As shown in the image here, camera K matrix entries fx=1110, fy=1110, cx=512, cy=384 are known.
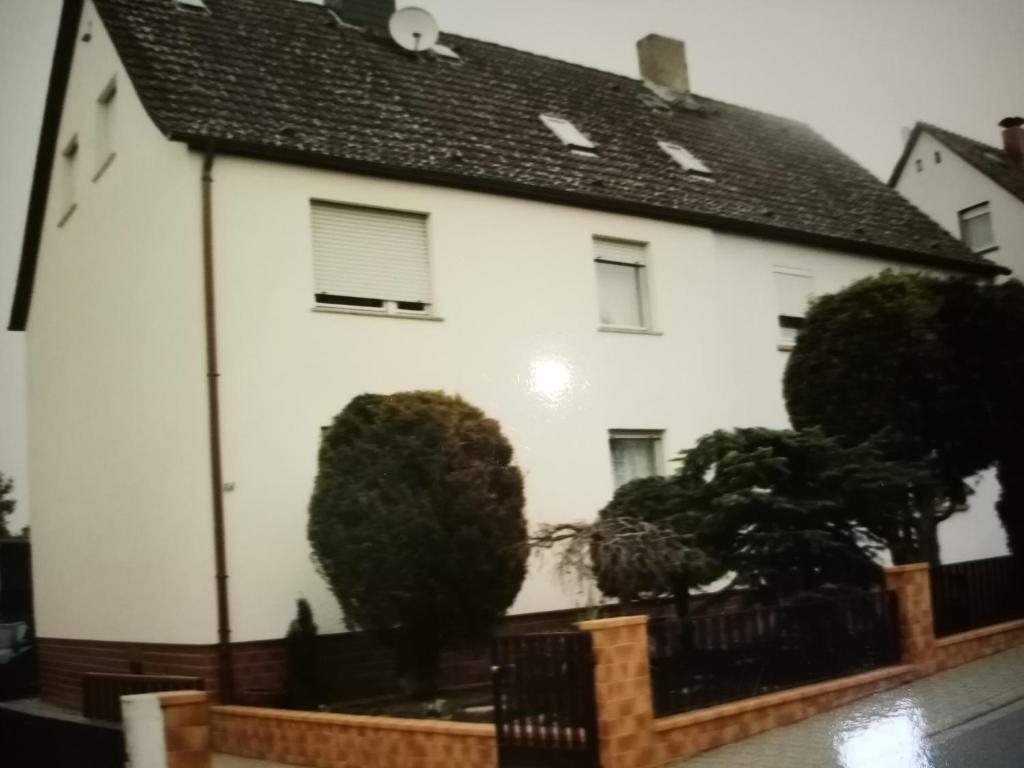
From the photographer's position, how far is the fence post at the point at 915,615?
9969 millimetres

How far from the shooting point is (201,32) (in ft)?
42.2

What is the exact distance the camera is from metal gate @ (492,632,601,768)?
7.10 m

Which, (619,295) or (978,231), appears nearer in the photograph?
(619,295)

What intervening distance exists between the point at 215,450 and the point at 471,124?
5.63 m

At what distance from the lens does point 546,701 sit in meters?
7.29

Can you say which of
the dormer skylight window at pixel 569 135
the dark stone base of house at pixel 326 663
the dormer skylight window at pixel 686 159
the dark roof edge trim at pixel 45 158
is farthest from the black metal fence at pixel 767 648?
the dark roof edge trim at pixel 45 158

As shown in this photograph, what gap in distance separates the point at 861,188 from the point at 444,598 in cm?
1320

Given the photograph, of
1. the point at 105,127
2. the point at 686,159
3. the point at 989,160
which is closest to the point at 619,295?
the point at 686,159

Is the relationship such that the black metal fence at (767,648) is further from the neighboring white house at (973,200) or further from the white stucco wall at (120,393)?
the white stucco wall at (120,393)

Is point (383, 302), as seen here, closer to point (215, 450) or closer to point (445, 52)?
point (215, 450)

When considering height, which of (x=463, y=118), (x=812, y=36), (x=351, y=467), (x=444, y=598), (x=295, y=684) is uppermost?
(x=463, y=118)

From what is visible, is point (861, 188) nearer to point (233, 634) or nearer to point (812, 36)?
point (812, 36)

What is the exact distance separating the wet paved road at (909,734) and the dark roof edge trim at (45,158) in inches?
395

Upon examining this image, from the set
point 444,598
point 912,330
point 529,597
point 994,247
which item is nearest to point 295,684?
point 444,598
